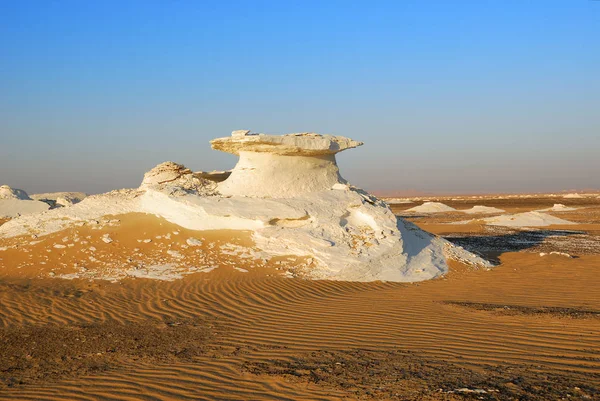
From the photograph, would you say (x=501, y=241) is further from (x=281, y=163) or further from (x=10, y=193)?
(x=10, y=193)

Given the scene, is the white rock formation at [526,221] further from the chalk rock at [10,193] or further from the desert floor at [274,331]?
the chalk rock at [10,193]

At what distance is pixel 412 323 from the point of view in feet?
24.7

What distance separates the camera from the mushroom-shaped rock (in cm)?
1383

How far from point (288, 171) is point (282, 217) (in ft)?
6.89

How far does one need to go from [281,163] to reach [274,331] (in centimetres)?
769

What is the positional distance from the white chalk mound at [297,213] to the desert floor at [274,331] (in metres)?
0.55

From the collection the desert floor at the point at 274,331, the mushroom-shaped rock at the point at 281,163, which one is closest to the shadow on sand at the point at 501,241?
the desert floor at the point at 274,331

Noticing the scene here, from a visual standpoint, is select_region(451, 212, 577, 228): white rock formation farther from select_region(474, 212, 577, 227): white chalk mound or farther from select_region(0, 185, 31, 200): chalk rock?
select_region(0, 185, 31, 200): chalk rock

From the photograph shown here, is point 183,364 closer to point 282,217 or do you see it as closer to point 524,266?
point 282,217

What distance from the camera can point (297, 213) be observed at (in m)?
12.8

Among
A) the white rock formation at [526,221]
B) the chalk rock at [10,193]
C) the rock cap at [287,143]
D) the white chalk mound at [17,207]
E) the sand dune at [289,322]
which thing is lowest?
the white rock formation at [526,221]

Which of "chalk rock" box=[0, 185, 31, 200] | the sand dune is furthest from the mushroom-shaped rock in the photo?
"chalk rock" box=[0, 185, 31, 200]

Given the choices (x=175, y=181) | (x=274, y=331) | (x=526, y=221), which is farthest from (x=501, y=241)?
(x=274, y=331)

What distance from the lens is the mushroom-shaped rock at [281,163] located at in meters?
13.8
